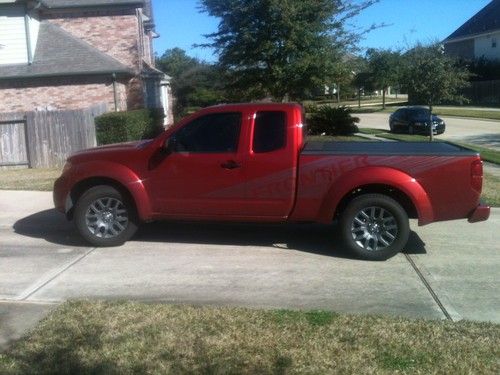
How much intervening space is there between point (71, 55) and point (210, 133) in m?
17.6

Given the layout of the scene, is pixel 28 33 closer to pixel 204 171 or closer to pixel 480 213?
pixel 204 171

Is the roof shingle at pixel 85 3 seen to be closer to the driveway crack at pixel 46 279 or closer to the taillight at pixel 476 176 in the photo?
the driveway crack at pixel 46 279

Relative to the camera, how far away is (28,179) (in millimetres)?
13727

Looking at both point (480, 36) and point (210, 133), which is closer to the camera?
point (210, 133)

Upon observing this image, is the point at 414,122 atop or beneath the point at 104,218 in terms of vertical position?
atop

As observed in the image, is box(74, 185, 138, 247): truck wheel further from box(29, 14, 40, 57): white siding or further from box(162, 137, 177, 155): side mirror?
box(29, 14, 40, 57): white siding

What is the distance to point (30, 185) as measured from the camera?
41.6ft

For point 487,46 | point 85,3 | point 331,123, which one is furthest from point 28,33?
point 487,46

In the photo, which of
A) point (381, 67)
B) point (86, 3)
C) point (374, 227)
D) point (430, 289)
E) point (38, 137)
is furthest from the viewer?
point (381, 67)

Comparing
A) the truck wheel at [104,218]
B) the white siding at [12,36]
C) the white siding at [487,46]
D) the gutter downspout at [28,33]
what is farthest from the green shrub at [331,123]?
the white siding at [487,46]

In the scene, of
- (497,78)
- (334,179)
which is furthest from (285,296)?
(497,78)

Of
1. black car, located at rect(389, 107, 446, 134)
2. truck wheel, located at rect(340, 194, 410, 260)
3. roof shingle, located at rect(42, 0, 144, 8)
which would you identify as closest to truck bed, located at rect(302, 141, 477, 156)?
truck wheel, located at rect(340, 194, 410, 260)

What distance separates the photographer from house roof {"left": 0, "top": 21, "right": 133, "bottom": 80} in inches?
883

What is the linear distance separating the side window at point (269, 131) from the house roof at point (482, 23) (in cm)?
5628
